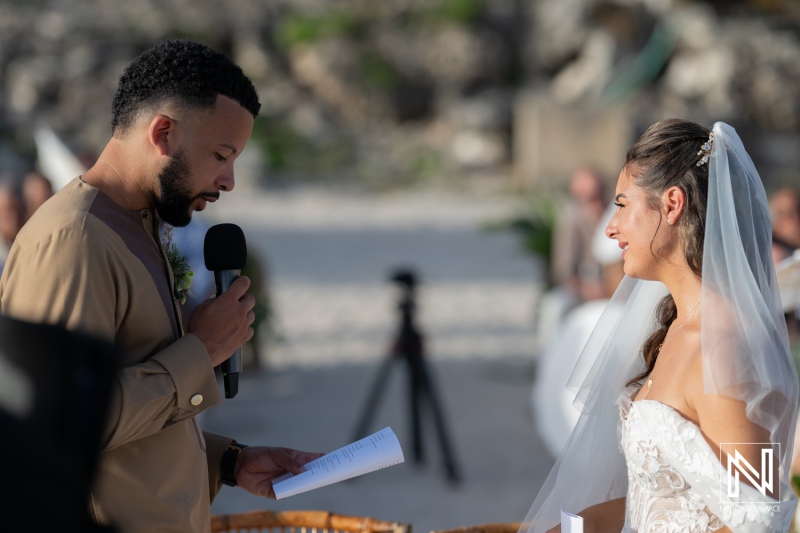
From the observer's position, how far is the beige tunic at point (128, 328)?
5.63 ft

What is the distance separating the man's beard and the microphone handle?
0.75 feet

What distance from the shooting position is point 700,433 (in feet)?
6.73

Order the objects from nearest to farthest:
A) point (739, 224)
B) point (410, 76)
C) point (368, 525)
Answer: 1. point (739, 224)
2. point (368, 525)
3. point (410, 76)

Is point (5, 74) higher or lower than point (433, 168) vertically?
higher

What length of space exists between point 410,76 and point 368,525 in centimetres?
1964

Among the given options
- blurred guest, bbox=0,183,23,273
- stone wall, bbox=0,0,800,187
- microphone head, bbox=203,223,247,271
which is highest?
stone wall, bbox=0,0,800,187

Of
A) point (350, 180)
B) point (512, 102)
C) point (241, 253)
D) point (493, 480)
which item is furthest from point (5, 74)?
point (241, 253)

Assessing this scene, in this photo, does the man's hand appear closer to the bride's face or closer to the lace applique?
the lace applique

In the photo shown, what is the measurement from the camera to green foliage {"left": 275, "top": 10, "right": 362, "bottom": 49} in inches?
850

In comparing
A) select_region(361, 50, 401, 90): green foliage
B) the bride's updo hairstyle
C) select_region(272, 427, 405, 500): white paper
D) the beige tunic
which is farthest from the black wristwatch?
select_region(361, 50, 401, 90): green foliage

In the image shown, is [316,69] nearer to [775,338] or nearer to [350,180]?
[350,180]

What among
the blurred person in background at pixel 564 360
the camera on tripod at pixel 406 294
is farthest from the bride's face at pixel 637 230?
the camera on tripod at pixel 406 294

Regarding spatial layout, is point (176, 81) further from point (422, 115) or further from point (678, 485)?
point (422, 115)

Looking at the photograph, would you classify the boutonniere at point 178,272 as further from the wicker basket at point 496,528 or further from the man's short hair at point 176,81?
the wicker basket at point 496,528
